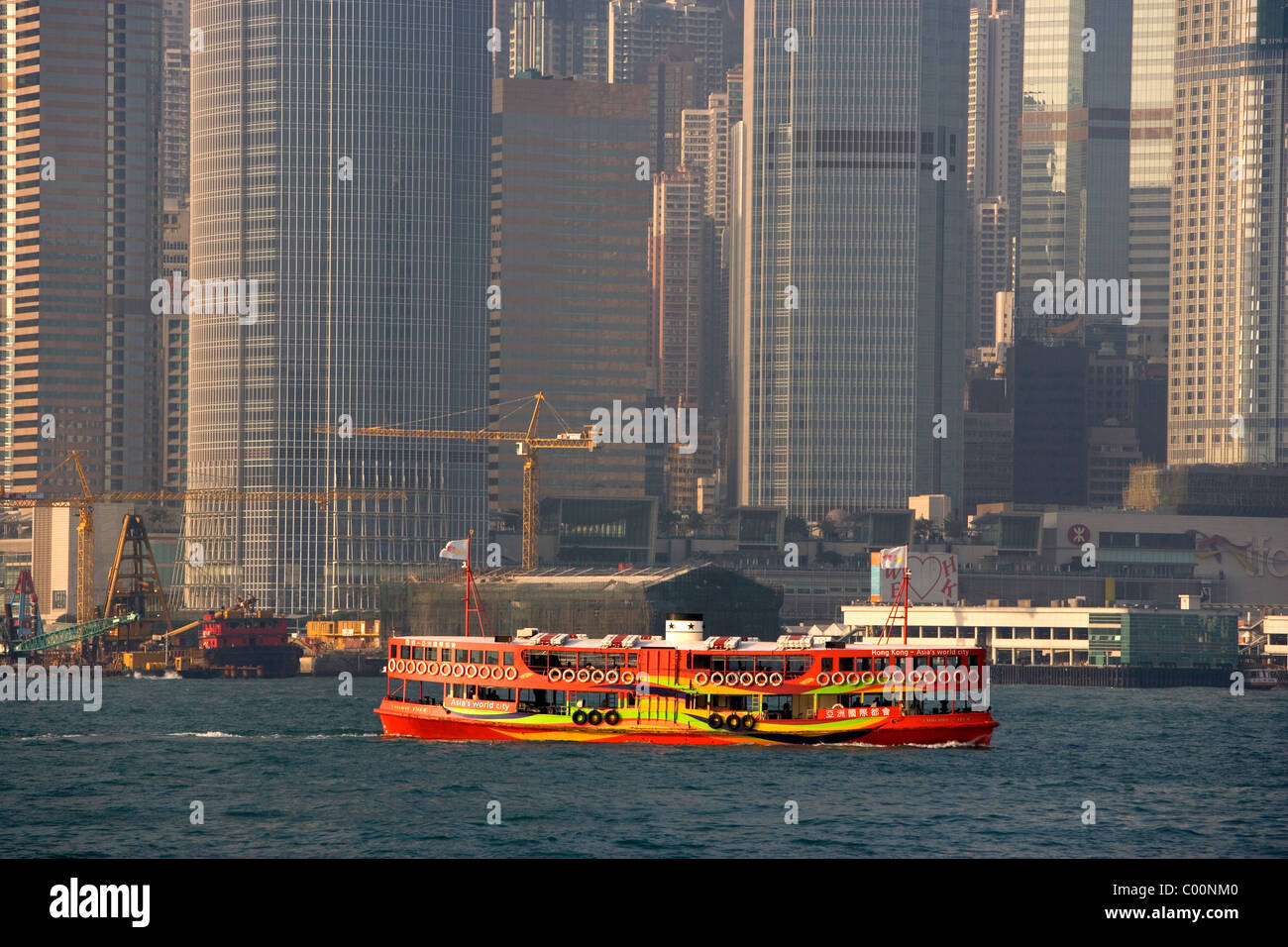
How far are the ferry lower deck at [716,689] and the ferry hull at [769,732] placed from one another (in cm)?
6

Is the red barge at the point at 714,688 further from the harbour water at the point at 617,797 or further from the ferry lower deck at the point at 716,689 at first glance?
the harbour water at the point at 617,797

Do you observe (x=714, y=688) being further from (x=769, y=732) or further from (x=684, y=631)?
(x=684, y=631)

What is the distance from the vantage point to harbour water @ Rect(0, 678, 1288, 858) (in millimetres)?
83562

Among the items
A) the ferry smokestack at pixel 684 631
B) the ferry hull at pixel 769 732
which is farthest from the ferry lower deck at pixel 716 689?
the ferry smokestack at pixel 684 631

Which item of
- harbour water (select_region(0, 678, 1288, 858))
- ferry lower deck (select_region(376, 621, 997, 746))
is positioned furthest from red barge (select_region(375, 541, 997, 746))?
harbour water (select_region(0, 678, 1288, 858))

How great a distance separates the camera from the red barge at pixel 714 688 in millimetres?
117125

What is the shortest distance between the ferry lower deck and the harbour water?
135cm

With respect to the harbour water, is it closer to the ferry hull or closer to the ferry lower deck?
the ferry hull

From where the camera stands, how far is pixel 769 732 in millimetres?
119125

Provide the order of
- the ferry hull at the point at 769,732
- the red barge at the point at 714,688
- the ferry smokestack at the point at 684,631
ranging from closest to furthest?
the red barge at the point at 714,688
the ferry hull at the point at 769,732
the ferry smokestack at the point at 684,631

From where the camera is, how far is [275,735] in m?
137

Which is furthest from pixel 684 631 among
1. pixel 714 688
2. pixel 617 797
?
pixel 617 797

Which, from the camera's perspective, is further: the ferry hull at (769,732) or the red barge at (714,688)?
the ferry hull at (769,732)
